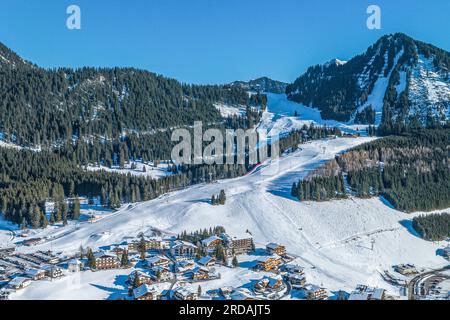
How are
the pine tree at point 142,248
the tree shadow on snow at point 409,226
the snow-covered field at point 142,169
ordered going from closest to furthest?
the pine tree at point 142,248 → the tree shadow on snow at point 409,226 → the snow-covered field at point 142,169

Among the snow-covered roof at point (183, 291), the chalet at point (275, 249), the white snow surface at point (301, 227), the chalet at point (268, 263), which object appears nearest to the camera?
the snow-covered roof at point (183, 291)

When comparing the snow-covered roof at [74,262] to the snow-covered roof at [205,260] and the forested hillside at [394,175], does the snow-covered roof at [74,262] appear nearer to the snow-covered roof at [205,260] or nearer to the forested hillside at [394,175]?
the snow-covered roof at [205,260]

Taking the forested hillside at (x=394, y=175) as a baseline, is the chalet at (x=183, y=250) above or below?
below

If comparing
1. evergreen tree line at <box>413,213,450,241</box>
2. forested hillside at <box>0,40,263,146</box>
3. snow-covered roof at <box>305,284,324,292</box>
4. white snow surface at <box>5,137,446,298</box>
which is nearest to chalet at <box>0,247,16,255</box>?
white snow surface at <box>5,137,446,298</box>

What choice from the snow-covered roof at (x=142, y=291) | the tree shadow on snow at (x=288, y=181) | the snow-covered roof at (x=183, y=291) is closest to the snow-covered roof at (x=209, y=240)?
the snow-covered roof at (x=183, y=291)

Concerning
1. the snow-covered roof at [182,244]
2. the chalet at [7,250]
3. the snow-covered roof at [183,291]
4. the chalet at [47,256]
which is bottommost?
the snow-covered roof at [183,291]

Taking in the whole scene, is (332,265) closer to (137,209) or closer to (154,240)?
(154,240)
